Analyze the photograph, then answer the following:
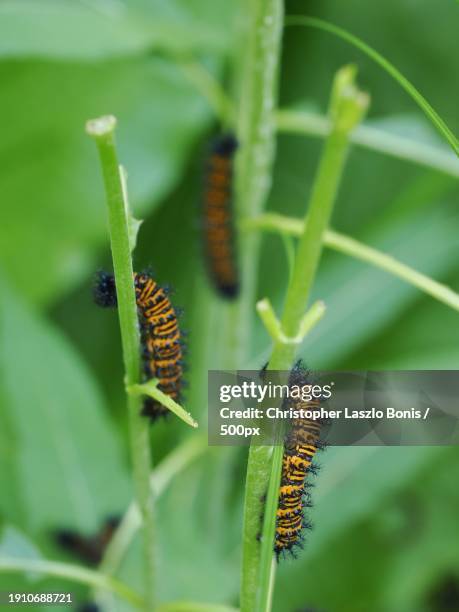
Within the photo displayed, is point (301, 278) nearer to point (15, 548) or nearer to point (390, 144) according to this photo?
point (15, 548)

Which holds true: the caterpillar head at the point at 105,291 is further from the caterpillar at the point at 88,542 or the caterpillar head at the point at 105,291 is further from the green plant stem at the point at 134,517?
the caterpillar at the point at 88,542

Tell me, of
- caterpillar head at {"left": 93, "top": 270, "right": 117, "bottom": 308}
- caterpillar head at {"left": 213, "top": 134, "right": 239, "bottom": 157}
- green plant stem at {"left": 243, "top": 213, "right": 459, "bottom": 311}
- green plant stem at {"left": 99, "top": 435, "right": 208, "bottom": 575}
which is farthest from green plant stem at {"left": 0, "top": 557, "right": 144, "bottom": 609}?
caterpillar head at {"left": 213, "top": 134, "right": 239, "bottom": 157}

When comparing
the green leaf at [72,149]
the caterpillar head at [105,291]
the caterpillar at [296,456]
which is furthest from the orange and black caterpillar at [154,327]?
the green leaf at [72,149]

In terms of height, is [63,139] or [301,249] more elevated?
[63,139]

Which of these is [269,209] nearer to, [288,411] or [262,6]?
[262,6]

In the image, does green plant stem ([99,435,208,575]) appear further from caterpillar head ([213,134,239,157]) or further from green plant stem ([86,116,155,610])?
caterpillar head ([213,134,239,157])

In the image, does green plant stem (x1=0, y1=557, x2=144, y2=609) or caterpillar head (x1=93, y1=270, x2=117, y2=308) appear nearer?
caterpillar head (x1=93, y1=270, x2=117, y2=308)

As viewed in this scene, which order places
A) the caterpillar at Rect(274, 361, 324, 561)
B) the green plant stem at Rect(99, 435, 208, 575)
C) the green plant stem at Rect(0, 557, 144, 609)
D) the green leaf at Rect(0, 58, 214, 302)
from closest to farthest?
the caterpillar at Rect(274, 361, 324, 561)
the green plant stem at Rect(0, 557, 144, 609)
the green plant stem at Rect(99, 435, 208, 575)
the green leaf at Rect(0, 58, 214, 302)

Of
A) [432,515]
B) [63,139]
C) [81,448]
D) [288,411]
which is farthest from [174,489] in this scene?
[288,411]
